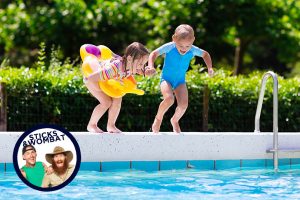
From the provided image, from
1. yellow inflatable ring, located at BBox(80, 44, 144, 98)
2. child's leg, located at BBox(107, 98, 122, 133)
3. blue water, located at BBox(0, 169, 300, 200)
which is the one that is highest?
yellow inflatable ring, located at BBox(80, 44, 144, 98)

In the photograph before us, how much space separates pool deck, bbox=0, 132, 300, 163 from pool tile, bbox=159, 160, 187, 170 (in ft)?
0.15

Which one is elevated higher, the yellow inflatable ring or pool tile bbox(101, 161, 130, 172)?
the yellow inflatable ring

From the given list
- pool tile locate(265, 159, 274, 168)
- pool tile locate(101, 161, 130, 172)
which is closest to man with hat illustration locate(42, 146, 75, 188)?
pool tile locate(101, 161, 130, 172)

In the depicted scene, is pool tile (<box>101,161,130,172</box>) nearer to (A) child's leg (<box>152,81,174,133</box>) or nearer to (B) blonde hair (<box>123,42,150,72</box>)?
(A) child's leg (<box>152,81,174,133</box>)

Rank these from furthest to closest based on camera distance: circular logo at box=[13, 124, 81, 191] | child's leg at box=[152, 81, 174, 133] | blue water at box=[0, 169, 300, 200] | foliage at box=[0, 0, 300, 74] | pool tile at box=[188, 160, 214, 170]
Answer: foliage at box=[0, 0, 300, 74], pool tile at box=[188, 160, 214, 170], child's leg at box=[152, 81, 174, 133], blue water at box=[0, 169, 300, 200], circular logo at box=[13, 124, 81, 191]

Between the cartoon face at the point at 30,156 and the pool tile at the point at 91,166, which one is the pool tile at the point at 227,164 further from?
the cartoon face at the point at 30,156

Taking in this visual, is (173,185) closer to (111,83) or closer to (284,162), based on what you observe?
(111,83)

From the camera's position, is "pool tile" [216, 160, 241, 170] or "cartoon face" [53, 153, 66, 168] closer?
"cartoon face" [53, 153, 66, 168]

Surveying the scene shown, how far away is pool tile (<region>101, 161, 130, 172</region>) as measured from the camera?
24.5ft

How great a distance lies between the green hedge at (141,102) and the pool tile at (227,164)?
6.34 ft

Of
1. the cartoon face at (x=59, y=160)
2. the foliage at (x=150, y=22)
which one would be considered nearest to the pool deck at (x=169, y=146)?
the cartoon face at (x=59, y=160)

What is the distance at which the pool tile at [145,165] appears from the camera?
24.8 ft

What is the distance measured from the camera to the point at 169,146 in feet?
25.1

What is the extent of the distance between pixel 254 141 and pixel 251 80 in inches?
95.9
